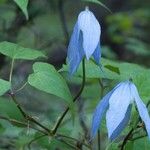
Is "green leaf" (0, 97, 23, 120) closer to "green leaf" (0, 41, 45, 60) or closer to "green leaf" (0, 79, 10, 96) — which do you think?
"green leaf" (0, 41, 45, 60)

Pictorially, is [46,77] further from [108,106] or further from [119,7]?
[119,7]

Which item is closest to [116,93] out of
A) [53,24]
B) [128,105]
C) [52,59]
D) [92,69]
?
[128,105]

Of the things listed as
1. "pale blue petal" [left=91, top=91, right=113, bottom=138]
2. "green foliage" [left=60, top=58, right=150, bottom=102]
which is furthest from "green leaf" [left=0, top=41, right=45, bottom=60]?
"pale blue petal" [left=91, top=91, right=113, bottom=138]

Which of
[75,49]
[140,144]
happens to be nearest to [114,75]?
[140,144]

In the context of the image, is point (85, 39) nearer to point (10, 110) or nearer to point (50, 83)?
point (50, 83)

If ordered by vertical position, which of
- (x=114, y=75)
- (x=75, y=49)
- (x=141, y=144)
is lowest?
(x=141, y=144)
